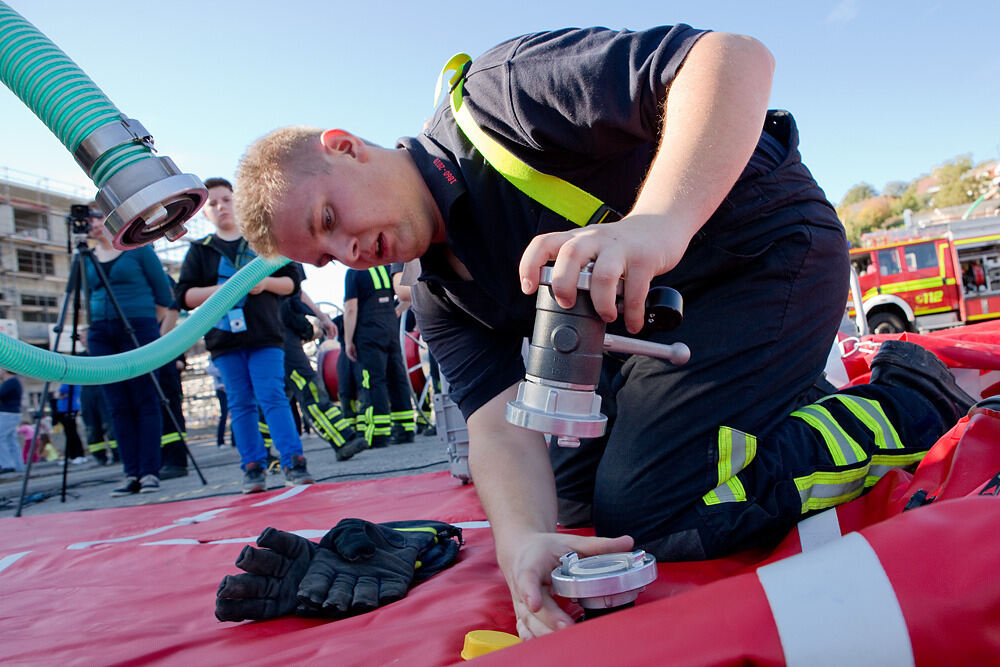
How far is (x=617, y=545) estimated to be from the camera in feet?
4.06

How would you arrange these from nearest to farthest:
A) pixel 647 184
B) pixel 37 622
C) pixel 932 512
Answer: pixel 932 512 < pixel 647 184 < pixel 37 622

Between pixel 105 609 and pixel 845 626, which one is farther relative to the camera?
pixel 105 609

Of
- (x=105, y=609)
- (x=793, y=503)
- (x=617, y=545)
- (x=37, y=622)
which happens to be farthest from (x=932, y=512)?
(x=37, y=622)

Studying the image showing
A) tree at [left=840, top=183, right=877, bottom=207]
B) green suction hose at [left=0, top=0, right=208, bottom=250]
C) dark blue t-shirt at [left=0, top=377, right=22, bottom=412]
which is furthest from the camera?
tree at [left=840, top=183, right=877, bottom=207]

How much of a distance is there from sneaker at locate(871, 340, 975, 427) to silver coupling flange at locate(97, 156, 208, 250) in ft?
6.01

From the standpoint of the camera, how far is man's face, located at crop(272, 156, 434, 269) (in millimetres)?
1719

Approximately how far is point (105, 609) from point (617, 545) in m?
1.51

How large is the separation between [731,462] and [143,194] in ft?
4.55

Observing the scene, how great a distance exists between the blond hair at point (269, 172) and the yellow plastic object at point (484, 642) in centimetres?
113

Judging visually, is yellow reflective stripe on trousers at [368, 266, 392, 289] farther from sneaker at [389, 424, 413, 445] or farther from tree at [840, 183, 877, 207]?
tree at [840, 183, 877, 207]

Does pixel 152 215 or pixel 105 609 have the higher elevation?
pixel 152 215

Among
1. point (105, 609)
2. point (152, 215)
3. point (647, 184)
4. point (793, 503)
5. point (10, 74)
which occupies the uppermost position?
point (10, 74)

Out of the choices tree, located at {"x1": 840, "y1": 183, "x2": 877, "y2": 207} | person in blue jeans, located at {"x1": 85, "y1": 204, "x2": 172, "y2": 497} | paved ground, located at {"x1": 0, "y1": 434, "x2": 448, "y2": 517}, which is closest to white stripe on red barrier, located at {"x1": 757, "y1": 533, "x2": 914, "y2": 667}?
paved ground, located at {"x1": 0, "y1": 434, "x2": 448, "y2": 517}

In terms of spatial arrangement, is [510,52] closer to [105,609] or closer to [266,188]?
[266,188]
